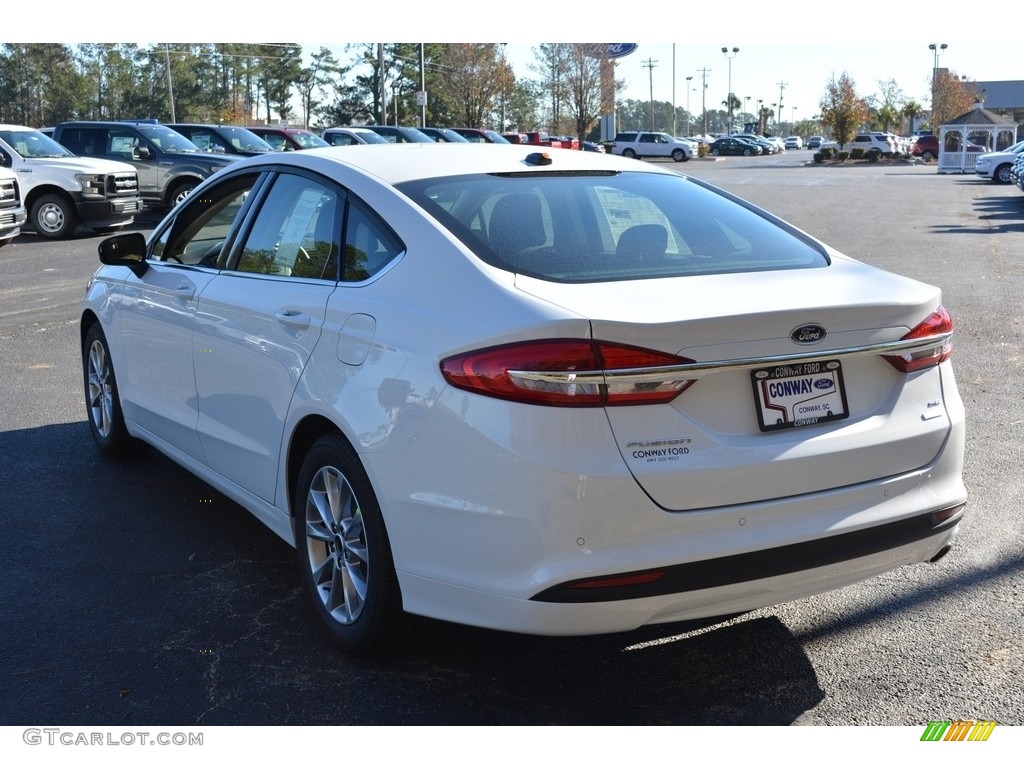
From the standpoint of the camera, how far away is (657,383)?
300 cm

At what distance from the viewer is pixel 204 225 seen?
5.26 m

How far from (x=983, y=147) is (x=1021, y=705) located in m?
49.1

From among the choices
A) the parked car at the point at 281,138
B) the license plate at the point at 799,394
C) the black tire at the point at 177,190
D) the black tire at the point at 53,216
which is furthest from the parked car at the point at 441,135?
the license plate at the point at 799,394

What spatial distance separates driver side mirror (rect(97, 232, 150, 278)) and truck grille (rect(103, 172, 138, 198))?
15.0 m

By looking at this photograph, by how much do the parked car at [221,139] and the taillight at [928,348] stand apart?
2102 cm

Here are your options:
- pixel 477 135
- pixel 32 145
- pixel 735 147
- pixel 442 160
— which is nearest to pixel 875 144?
pixel 735 147

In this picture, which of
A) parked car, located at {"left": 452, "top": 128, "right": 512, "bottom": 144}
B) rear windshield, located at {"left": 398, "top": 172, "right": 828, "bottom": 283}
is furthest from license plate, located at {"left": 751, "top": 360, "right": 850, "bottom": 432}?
parked car, located at {"left": 452, "top": 128, "right": 512, "bottom": 144}

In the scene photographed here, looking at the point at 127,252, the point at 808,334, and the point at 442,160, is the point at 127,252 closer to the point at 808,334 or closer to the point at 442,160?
the point at 442,160

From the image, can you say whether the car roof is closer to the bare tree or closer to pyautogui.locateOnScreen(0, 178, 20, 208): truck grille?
pyautogui.locateOnScreen(0, 178, 20, 208): truck grille

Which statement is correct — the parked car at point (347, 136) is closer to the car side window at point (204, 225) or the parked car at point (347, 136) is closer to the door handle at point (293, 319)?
the car side window at point (204, 225)

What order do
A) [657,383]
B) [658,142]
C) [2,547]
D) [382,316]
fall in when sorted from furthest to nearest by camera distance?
[658,142] < [2,547] < [382,316] < [657,383]

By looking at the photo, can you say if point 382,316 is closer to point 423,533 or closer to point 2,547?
point 423,533

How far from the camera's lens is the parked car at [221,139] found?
23.3 meters
